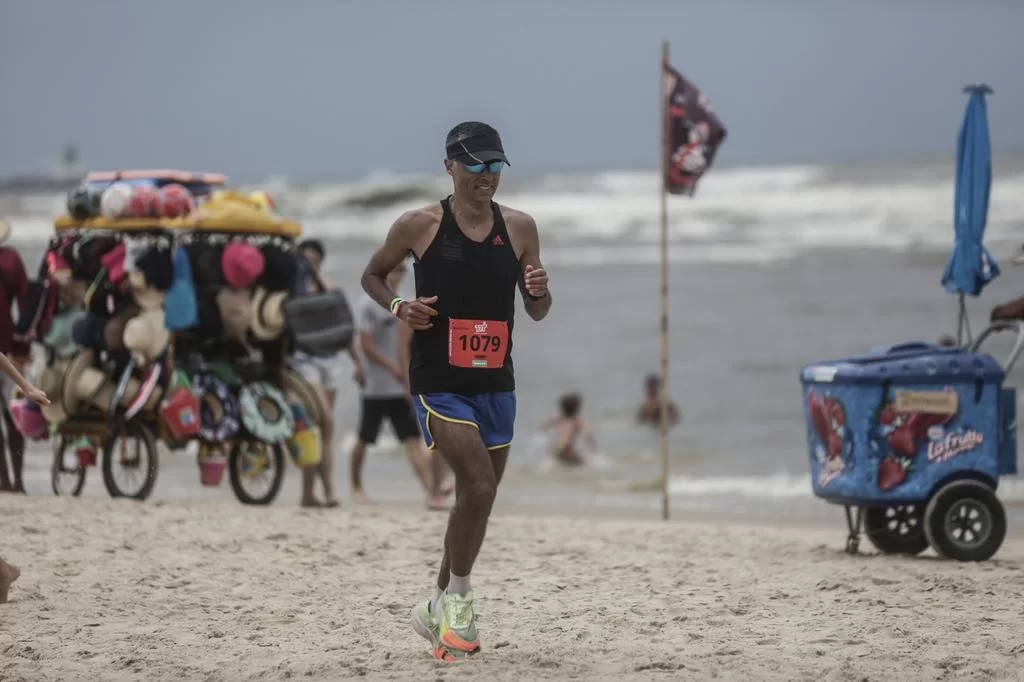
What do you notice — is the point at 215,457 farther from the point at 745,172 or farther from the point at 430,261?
the point at 745,172

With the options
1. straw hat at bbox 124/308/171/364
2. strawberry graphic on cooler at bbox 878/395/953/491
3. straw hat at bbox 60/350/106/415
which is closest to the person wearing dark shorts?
straw hat at bbox 124/308/171/364

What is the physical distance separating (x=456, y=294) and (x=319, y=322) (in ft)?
15.3

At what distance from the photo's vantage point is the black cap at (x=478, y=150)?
5570 mm

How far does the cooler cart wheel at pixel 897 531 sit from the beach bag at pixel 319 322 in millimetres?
3553

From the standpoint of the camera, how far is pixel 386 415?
1114 cm

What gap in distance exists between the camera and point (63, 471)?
35.1 feet

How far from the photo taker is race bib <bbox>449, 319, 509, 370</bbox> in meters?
5.61

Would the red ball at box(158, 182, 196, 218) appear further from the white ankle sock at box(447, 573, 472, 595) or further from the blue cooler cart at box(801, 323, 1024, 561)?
the white ankle sock at box(447, 573, 472, 595)

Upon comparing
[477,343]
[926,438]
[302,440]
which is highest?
[477,343]

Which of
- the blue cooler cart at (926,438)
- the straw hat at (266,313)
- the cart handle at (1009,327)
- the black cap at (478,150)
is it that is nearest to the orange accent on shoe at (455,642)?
the black cap at (478,150)

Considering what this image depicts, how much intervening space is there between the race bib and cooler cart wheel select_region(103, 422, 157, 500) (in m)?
5.06

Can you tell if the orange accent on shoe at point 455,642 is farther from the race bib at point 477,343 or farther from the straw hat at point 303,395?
the straw hat at point 303,395

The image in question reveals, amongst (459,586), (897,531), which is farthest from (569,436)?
(459,586)

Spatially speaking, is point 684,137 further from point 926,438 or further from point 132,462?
point 132,462
